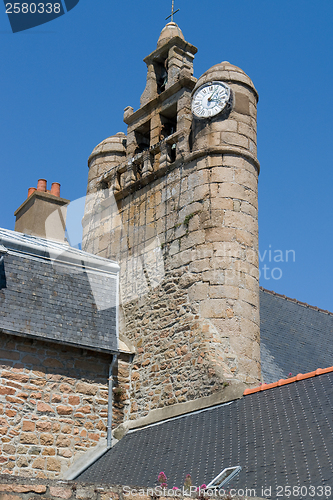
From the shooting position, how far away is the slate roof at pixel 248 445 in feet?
18.4

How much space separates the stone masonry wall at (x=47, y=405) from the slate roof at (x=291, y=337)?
3109 mm

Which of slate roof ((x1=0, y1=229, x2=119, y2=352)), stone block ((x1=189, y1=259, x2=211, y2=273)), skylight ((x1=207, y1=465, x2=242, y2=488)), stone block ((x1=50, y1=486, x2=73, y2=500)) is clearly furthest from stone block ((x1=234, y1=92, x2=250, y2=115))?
Answer: stone block ((x1=50, y1=486, x2=73, y2=500))

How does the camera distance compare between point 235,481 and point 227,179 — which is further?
point 227,179

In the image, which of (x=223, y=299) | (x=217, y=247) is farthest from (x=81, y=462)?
(x=217, y=247)

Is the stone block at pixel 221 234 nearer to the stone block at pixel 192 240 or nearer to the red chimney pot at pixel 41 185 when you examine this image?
the stone block at pixel 192 240

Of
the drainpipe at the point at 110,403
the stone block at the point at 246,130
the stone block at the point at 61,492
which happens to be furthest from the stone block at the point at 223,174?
the stone block at the point at 61,492

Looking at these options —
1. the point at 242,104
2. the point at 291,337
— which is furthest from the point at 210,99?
the point at 291,337

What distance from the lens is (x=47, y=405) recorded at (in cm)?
855

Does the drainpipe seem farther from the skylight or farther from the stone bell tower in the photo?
the skylight

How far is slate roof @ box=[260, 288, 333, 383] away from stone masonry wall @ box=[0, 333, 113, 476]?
3.11 metres

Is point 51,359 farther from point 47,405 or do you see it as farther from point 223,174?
point 223,174

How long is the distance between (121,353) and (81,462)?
6.04 ft

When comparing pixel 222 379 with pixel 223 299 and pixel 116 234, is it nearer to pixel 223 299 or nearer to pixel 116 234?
pixel 223 299

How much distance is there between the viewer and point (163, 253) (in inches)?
388
